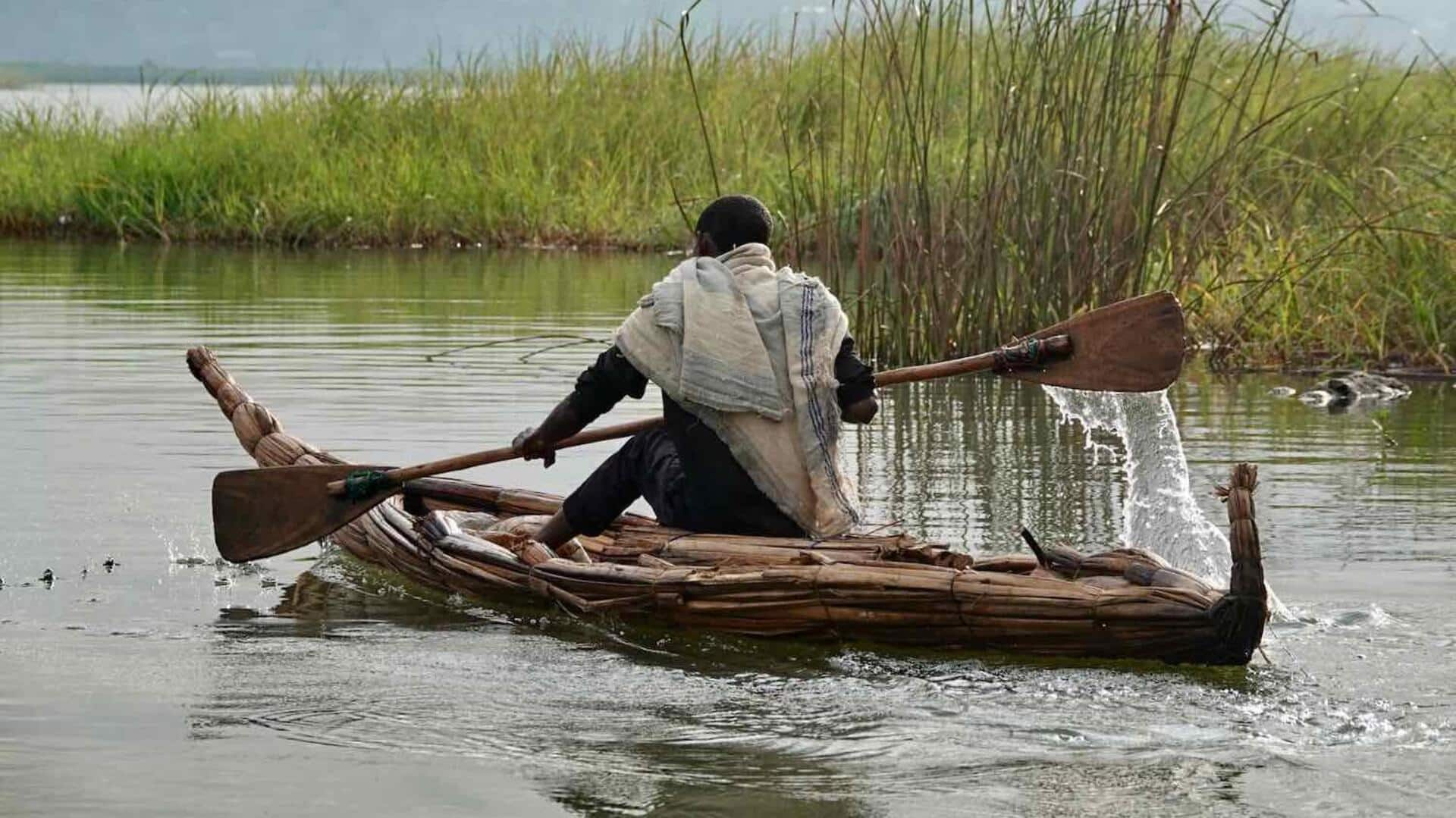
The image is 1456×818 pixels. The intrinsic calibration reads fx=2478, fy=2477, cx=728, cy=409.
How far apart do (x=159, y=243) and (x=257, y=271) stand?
3.52 m

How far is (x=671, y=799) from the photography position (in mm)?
4785

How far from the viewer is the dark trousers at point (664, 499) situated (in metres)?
6.60

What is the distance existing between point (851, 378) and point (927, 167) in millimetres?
3784

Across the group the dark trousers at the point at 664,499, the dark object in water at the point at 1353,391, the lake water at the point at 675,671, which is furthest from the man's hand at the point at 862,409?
the dark object in water at the point at 1353,391

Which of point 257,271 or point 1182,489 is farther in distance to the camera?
point 257,271

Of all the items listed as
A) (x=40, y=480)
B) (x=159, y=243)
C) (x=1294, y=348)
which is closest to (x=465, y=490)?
(x=40, y=480)

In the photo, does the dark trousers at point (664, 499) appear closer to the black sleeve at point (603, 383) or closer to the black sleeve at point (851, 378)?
the black sleeve at point (603, 383)

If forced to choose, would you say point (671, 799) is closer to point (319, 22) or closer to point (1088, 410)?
point (1088, 410)

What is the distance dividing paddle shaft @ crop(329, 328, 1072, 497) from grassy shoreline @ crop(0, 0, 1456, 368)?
2693 mm

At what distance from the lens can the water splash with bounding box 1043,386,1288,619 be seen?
7.54 metres

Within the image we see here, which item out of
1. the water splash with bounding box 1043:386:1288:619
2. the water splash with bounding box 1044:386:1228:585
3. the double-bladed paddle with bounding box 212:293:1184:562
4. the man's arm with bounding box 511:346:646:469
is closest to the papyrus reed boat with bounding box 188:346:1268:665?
the double-bladed paddle with bounding box 212:293:1184:562

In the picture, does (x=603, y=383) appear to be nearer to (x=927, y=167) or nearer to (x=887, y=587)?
(x=887, y=587)

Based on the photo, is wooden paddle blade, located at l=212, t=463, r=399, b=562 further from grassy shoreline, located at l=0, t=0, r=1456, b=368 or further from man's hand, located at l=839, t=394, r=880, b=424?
grassy shoreline, located at l=0, t=0, r=1456, b=368

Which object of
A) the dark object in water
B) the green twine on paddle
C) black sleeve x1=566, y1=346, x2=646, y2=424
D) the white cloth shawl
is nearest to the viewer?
the white cloth shawl
